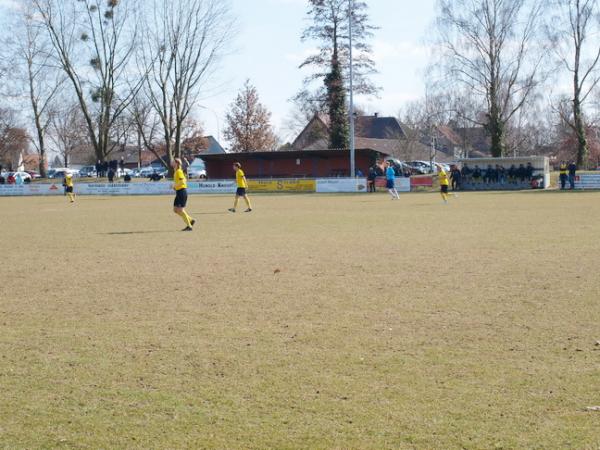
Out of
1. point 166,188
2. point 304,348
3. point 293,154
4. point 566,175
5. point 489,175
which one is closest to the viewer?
point 304,348

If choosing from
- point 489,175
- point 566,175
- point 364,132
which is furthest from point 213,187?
point 364,132

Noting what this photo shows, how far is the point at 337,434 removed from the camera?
4.71 m

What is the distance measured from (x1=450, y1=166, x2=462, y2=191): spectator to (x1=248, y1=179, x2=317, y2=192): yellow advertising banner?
369 inches

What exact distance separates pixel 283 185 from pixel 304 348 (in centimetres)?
4475

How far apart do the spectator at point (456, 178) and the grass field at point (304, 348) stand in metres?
32.6

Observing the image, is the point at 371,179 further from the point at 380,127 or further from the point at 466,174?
the point at 380,127

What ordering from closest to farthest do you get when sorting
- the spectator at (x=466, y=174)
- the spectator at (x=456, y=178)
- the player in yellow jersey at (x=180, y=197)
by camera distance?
1. the player in yellow jersey at (x=180, y=197)
2. the spectator at (x=456, y=178)
3. the spectator at (x=466, y=174)

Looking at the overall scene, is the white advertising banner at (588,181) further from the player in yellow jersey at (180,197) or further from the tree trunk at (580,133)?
the player in yellow jersey at (180,197)

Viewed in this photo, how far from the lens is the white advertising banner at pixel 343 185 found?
47.8 m

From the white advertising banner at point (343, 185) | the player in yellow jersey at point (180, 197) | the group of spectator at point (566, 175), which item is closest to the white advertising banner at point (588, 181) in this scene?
the group of spectator at point (566, 175)

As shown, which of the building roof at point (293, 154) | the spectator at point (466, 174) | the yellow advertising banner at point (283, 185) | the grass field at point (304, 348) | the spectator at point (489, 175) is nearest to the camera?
the grass field at point (304, 348)

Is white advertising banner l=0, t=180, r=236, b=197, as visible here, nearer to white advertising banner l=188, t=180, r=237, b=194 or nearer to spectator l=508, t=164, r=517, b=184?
white advertising banner l=188, t=180, r=237, b=194

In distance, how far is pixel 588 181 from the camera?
44.5m

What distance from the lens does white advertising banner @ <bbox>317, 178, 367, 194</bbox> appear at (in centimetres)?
4784
